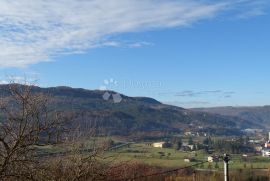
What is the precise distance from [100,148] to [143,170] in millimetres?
35839

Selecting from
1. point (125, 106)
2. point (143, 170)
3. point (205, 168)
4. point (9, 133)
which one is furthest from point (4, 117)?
point (125, 106)

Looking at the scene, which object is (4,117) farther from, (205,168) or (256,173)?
(205,168)

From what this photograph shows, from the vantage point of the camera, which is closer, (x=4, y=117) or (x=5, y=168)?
(x=5, y=168)

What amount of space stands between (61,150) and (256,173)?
56.3 meters

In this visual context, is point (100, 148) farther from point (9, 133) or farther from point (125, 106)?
point (125, 106)

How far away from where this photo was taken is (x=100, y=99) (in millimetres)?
173750

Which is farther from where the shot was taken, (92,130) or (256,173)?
(256,173)

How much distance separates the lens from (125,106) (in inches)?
7421

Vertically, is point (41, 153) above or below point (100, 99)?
below

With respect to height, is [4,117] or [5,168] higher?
[4,117]

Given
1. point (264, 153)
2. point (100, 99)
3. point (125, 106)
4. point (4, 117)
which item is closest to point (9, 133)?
point (4, 117)

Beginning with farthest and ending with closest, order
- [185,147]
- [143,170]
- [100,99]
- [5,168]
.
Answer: [100,99]
[185,147]
[143,170]
[5,168]

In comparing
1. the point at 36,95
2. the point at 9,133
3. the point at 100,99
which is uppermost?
the point at 100,99

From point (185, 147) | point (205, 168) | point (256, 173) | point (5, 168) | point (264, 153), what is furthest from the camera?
point (185, 147)
